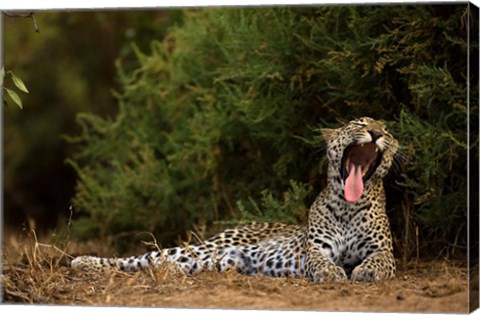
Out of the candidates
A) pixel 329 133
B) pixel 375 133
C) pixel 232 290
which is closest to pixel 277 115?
pixel 329 133

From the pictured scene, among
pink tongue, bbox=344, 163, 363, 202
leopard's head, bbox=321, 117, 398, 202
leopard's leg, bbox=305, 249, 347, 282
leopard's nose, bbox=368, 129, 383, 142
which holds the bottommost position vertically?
leopard's leg, bbox=305, 249, 347, 282

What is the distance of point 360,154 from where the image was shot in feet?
29.7

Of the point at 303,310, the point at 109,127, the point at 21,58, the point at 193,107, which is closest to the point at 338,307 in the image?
the point at 303,310

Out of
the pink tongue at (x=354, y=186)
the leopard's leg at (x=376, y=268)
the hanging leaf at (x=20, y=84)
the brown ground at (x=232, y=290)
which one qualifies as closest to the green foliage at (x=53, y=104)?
the hanging leaf at (x=20, y=84)

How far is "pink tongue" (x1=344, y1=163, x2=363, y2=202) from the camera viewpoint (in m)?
8.98

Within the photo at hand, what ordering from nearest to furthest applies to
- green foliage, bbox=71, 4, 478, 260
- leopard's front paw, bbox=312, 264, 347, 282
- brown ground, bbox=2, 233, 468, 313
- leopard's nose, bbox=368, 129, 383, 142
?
brown ground, bbox=2, 233, 468, 313 → leopard's front paw, bbox=312, 264, 347, 282 → leopard's nose, bbox=368, 129, 383, 142 → green foliage, bbox=71, 4, 478, 260

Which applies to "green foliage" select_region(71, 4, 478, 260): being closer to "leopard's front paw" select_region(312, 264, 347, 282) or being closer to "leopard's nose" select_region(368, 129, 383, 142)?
"leopard's nose" select_region(368, 129, 383, 142)

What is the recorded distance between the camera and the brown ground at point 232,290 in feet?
26.4

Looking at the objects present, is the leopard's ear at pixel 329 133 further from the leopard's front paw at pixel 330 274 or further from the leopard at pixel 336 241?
the leopard's front paw at pixel 330 274

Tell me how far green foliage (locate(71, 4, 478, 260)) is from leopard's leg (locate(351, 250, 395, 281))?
60 centimetres

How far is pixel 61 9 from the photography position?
8844 millimetres

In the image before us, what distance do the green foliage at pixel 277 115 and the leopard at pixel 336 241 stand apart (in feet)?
1.14

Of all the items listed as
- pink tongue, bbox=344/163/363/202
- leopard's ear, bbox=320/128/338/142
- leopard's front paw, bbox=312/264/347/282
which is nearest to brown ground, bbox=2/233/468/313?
leopard's front paw, bbox=312/264/347/282

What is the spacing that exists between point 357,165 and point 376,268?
0.77 metres
